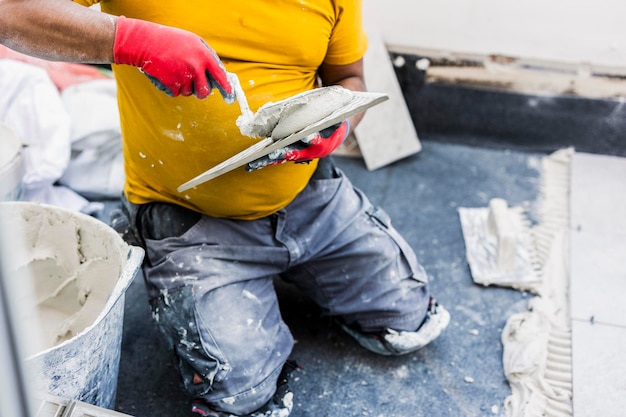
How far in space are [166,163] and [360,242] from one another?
55 centimetres

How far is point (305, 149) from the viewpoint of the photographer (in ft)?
4.65

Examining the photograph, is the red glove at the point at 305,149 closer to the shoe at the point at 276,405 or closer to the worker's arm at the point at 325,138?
the worker's arm at the point at 325,138

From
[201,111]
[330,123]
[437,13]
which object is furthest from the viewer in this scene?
[437,13]

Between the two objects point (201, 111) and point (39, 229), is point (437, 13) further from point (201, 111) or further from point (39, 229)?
point (39, 229)

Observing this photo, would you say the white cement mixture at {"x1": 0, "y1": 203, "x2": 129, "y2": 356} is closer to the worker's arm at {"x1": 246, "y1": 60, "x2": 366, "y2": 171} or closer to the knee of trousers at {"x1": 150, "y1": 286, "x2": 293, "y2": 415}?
the knee of trousers at {"x1": 150, "y1": 286, "x2": 293, "y2": 415}


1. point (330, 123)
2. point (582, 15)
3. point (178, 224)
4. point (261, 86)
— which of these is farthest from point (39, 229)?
point (582, 15)

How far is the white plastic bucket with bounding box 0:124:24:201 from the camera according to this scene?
174 centimetres

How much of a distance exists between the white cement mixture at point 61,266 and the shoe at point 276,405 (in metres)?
0.31

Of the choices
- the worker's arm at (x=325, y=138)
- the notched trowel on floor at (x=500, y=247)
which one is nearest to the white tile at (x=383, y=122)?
the notched trowel on floor at (x=500, y=247)

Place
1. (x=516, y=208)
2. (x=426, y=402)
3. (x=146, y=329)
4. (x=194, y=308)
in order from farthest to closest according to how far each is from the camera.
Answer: (x=516, y=208)
(x=146, y=329)
(x=426, y=402)
(x=194, y=308)

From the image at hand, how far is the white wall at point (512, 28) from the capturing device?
2.46 m

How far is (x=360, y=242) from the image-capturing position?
68.1 inches

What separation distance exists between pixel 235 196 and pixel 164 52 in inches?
16.6

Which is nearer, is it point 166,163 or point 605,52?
point 166,163
